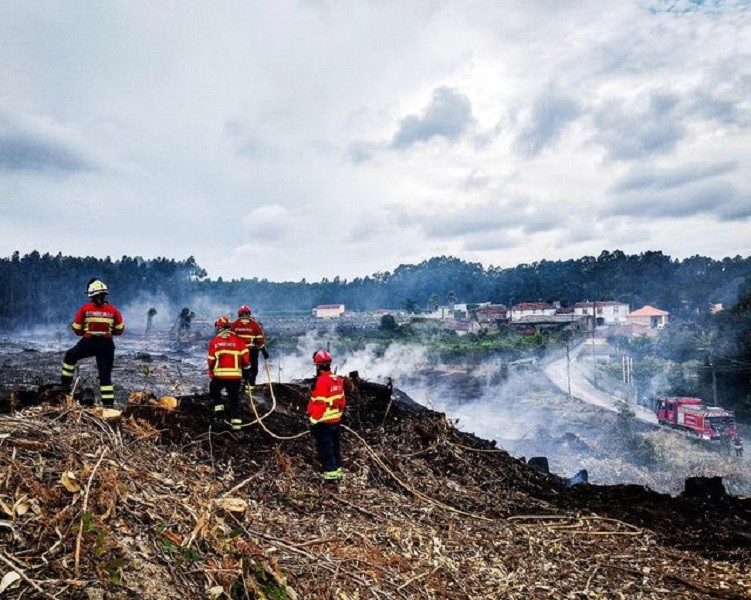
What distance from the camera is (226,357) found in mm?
8273

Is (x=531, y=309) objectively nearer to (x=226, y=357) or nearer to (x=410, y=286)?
(x=410, y=286)

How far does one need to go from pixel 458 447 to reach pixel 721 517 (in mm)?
4064

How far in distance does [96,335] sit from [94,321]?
0.19m

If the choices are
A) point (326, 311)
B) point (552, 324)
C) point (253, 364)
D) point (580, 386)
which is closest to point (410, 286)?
point (326, 311)

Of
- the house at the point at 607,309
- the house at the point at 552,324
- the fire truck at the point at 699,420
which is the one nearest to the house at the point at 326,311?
the house at the point at 552,324

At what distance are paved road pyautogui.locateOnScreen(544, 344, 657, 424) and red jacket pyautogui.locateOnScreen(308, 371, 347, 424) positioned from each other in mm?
30445

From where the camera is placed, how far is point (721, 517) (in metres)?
8.22

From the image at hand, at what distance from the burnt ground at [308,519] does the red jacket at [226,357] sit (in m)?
0.75

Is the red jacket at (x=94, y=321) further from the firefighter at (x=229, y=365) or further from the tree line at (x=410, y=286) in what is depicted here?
the tree line at (x=410, y=286)

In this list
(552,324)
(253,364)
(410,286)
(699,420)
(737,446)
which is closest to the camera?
(253,364)

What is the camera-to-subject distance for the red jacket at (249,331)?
1056 cm

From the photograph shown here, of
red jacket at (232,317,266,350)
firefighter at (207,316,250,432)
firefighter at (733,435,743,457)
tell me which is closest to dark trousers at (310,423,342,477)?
firefighter at (207,316,250,432)

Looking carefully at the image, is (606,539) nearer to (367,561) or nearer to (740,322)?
(367,561)

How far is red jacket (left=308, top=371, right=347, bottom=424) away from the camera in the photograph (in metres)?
7.18
